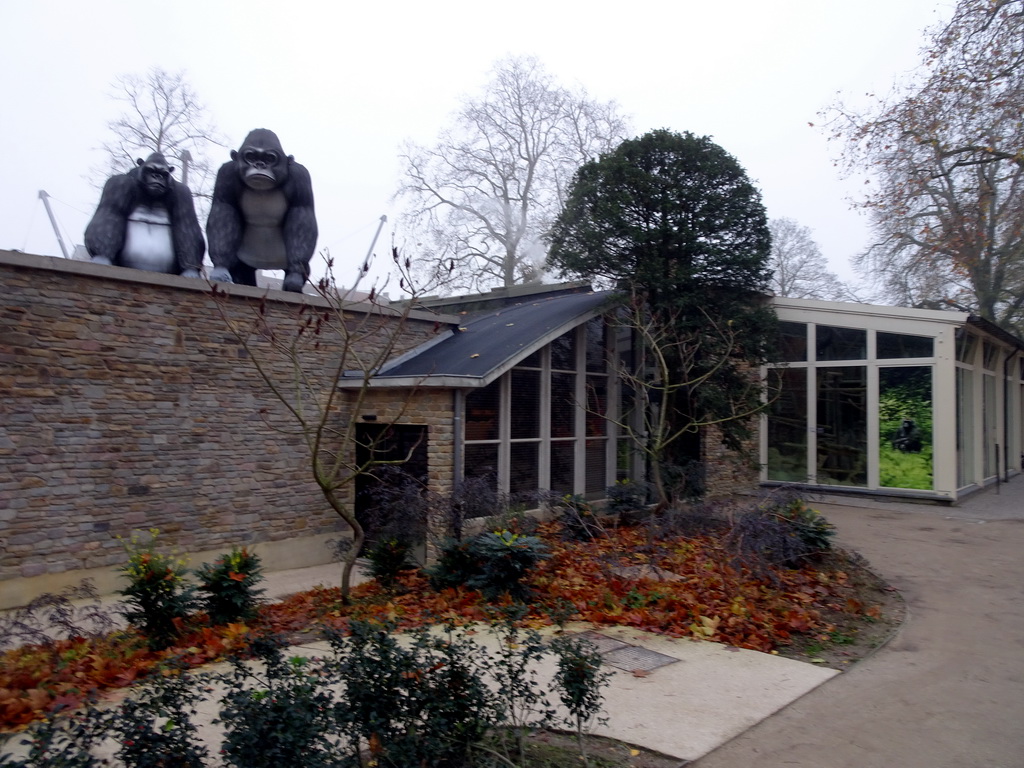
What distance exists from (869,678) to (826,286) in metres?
44.6

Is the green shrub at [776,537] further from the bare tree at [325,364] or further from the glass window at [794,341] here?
the glass window at [794,341]

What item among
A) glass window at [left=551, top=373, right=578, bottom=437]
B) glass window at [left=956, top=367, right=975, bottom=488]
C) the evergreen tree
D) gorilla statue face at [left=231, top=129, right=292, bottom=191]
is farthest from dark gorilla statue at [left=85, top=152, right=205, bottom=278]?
glass window at [left=956, top=367, right=975, bottom=488]

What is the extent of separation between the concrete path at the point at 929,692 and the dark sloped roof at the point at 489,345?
17.7ft

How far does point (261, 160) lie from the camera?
11438 mm

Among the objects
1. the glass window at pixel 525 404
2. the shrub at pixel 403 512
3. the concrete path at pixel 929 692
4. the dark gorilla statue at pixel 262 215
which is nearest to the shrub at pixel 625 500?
the glass window at pixel 525 404

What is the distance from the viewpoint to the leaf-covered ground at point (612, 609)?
580 centimetres

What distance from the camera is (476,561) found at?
8.29m

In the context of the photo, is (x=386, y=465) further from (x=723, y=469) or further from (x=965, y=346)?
(x=965, y=346)

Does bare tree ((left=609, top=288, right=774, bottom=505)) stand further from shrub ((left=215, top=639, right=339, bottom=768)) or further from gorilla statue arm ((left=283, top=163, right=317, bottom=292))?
shrub ((left=215, top=639, right=339, bottom=768))

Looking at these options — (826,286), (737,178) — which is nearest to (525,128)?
(737,178)

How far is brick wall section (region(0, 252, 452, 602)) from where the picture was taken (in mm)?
8273

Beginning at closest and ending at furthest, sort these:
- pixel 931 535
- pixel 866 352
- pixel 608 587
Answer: pixel 608 587
pixel 931 535
pixel 866 352

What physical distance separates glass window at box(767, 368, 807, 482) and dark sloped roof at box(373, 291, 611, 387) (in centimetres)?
A: 521

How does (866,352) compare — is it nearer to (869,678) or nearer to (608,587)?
(608,587)
